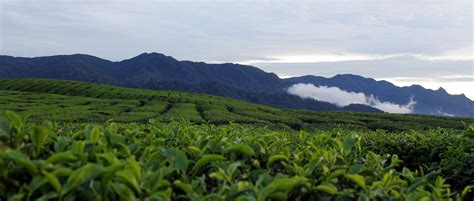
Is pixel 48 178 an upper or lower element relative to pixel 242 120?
upper

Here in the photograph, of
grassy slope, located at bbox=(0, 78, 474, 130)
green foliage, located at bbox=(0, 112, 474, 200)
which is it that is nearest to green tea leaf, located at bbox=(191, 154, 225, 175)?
green foliage, located at bbox=(0, 112, 474, 200)

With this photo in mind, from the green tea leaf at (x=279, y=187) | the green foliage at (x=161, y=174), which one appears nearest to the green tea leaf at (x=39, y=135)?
the green foliage at (x=161, y=174)

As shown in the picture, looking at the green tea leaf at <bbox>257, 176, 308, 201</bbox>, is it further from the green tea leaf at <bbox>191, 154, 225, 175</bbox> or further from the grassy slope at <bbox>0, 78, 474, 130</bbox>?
the grassy slope at <bbox>0, 78, 474, 130</bbox>

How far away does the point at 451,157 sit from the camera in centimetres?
672

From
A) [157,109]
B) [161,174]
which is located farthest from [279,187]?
[157,109]

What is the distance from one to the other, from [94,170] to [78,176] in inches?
2.8

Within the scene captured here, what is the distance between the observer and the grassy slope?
115 feet

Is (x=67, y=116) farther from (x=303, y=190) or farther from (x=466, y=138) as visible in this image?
(x=303, y=190)

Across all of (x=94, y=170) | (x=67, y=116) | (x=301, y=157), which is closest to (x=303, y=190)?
(x=301, y=157)

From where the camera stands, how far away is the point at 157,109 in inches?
1736

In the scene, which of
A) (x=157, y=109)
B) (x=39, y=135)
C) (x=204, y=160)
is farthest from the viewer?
(x=157, y=109)

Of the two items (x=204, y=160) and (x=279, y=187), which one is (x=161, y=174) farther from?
(x=279, y=187)

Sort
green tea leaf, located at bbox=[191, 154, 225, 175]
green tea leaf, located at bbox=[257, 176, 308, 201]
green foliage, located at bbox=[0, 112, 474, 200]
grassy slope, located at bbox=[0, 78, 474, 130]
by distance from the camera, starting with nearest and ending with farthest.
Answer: green foliage, located at bbox=[0, 112, 474, 200], green tea leaf, located at bbox=[257, 176, 308, 201], green tea leaf, located at bbox=[191, 154, 225, 175], grassy slope, located at bbox=[0, 78, 474, 130]

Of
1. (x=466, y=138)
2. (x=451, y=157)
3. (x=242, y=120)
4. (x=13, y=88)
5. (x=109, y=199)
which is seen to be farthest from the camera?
(x=13, y=88)
